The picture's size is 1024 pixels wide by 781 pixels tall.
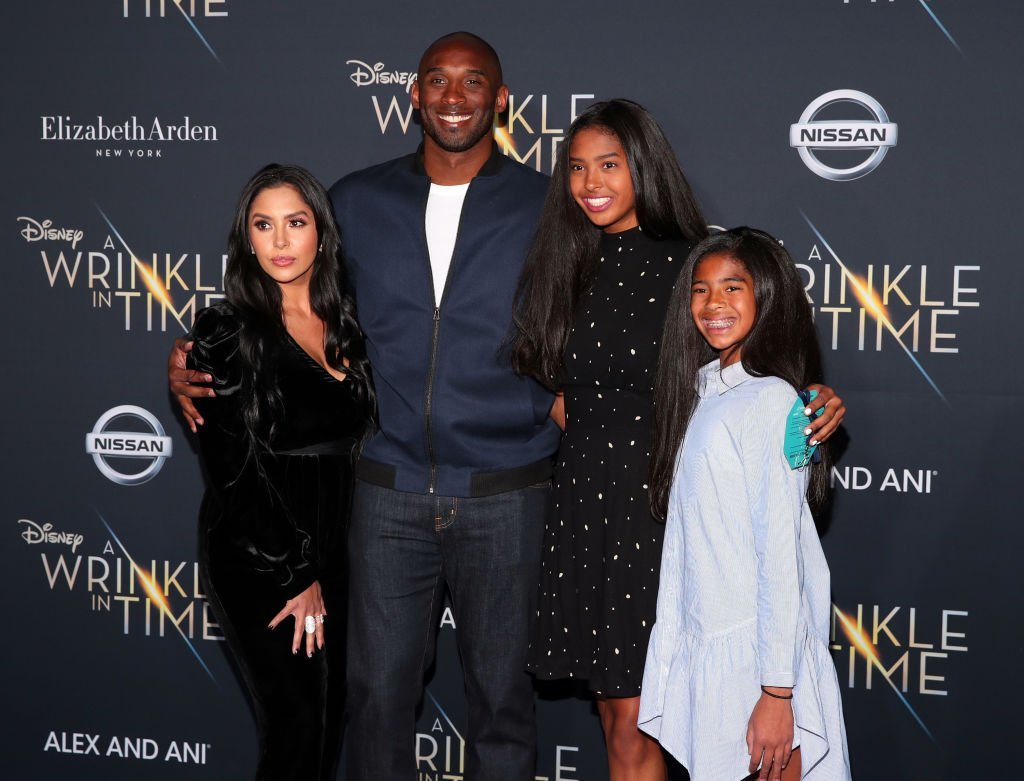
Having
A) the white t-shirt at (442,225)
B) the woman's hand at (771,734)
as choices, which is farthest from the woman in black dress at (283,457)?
the woman's hand at (771,734)

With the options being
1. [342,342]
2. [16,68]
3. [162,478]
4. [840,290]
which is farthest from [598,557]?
[16,68]

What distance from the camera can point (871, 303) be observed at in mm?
2795

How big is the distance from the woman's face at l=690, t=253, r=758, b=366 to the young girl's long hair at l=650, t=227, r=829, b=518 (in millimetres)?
12

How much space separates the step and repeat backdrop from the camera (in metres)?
2.74

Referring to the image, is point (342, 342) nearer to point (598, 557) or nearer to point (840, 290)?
point (598, 557)

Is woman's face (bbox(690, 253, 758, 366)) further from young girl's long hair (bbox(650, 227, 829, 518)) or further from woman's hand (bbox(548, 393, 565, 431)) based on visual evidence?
woman's hand (bbox(548, 393, 565, 431))

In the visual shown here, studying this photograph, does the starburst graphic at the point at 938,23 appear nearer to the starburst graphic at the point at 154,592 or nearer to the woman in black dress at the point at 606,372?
the woman in black dress at the point at 606,372

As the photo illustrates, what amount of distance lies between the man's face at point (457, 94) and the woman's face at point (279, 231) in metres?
0.38

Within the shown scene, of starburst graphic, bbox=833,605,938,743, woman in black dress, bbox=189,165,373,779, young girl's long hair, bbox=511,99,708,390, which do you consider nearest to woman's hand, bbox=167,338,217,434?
woman in black dress, bbox=189,165,373,779

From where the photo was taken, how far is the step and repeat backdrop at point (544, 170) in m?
2.74

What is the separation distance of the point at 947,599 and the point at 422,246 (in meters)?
1.70

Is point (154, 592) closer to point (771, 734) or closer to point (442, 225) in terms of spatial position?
point (442, 225)

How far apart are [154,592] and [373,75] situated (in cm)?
170

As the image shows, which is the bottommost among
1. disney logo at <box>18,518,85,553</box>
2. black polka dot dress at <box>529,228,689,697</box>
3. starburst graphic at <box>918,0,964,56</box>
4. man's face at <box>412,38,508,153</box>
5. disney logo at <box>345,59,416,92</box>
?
disney logo at <box>18,518,85,553</box>
